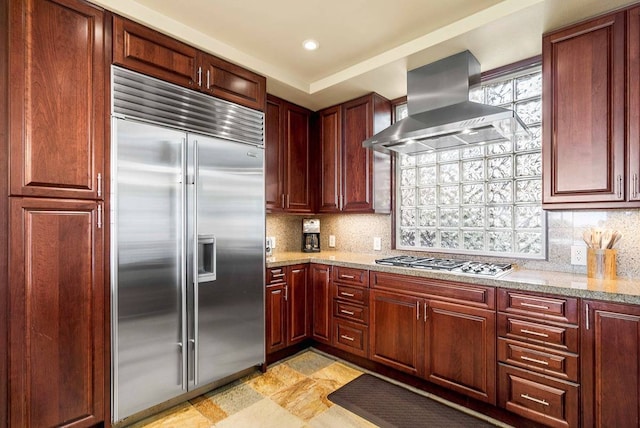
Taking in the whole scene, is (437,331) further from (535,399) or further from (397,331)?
(535,399)

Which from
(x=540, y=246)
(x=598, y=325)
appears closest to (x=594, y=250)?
(x=540, y=246)

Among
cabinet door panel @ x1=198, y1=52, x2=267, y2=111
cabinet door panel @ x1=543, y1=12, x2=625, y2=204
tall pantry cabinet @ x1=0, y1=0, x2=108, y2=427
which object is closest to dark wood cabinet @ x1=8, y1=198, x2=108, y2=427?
tall pantry cabinet @ x1=0, y1=0, x2=108, y2=427

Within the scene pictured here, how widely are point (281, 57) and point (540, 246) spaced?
96.4 inches

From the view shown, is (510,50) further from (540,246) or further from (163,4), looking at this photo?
(163,4)

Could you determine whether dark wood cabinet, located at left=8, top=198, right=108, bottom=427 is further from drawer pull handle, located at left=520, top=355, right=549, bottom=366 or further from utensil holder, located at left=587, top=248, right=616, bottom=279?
utensil holder, located at left=587, top=248, right=616, bottom=279

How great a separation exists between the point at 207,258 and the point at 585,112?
8.39ft

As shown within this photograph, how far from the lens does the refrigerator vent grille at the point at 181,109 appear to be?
6.41 feet

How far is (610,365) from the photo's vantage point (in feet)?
5.37

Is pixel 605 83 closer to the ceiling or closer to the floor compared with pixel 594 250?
closer to the ceiling

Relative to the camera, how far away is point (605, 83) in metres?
1.84

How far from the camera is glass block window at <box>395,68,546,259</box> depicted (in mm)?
2393

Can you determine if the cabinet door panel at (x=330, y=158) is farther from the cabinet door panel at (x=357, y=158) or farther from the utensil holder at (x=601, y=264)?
the utensil holder at (x=601, y=264)

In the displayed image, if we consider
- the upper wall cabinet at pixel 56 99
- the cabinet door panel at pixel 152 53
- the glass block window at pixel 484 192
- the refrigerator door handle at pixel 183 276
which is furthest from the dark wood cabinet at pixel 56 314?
the glass block window at pixel 484 192

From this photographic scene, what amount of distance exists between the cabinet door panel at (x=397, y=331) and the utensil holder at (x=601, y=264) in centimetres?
106
